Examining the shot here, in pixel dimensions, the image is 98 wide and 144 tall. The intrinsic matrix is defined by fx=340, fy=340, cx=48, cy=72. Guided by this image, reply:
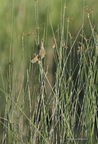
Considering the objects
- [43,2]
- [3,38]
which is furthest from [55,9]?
[3,38]

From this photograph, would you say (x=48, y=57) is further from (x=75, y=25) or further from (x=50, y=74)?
(x=75, y=25)

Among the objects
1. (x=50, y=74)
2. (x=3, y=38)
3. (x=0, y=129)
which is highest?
(x=3, y=38)

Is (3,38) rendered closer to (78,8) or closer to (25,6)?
(25,6)

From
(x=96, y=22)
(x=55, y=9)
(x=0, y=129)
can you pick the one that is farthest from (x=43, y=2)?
(x=0, y=129)

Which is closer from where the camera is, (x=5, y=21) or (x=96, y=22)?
(x=96, y=22)

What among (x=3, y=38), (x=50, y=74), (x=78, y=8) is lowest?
(x=50, y=74)

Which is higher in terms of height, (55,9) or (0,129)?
(55,9)

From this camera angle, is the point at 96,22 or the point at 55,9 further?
the point at 55,9

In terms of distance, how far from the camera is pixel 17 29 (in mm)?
2484

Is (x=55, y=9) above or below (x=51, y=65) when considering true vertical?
above

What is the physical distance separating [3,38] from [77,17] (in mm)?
573

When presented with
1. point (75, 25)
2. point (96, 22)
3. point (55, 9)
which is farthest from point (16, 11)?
point (96, 22)

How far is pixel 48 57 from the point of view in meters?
2.44

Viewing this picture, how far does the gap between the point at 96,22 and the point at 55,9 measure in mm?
378
